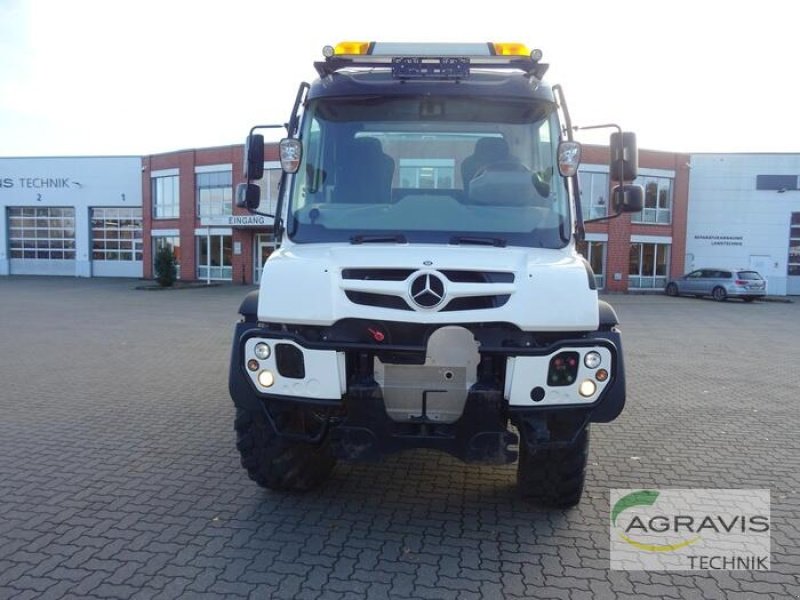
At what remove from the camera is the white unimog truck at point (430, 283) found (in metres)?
3.47

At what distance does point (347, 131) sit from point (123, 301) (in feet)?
68.2

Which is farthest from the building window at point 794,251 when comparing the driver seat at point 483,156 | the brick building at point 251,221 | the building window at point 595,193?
the driver seat at point 483,156

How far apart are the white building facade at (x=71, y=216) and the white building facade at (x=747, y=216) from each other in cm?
3479

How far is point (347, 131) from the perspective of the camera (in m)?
4.44

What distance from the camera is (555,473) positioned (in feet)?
13.3

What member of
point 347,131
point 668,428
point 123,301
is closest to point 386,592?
point 347,131

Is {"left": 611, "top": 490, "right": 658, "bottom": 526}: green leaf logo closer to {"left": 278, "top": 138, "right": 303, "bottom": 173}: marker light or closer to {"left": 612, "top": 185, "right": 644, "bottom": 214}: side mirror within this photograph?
{"left": 612, "top": 185, "right": 644, "bottom": 214}: side mirror

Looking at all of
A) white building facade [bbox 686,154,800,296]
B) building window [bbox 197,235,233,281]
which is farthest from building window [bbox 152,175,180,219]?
white building facade [bbox 686,154,800,296]

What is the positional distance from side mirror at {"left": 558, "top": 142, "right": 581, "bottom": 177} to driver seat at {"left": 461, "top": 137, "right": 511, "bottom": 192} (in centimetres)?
36

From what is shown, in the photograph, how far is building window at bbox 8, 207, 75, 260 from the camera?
138 ft

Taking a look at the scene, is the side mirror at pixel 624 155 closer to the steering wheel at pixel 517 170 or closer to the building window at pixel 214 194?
the steering wheel at pixel 517 170

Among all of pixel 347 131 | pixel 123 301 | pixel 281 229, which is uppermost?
pixel 347 131

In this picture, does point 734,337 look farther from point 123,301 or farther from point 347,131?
point 123,301

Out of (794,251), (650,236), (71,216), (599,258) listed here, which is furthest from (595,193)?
(71,216)
